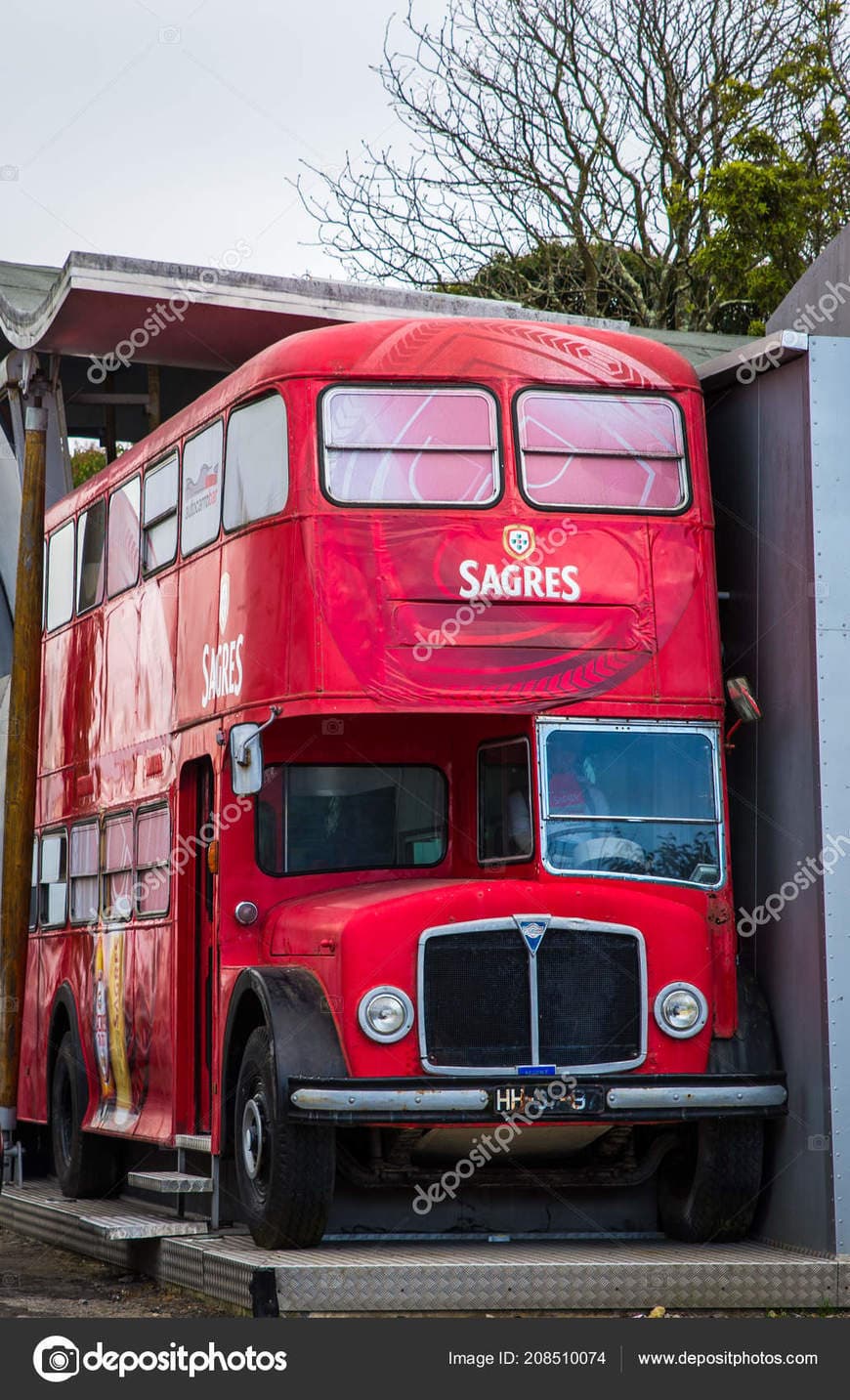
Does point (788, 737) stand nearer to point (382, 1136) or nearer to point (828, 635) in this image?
point (828, 635)

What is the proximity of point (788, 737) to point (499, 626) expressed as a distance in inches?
60.6

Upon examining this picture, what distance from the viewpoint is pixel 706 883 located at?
33.9 ft

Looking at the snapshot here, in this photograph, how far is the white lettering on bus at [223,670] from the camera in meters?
10.8

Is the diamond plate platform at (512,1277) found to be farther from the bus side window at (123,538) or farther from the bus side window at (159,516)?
the bus side window at (123,538)

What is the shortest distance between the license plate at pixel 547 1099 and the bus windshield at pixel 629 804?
3.61 ft

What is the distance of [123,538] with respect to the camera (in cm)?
1384

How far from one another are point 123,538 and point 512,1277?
6354mm

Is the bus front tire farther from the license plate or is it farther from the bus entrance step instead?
the bus entrance step

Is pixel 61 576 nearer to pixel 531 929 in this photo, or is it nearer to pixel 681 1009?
pixel 531 929

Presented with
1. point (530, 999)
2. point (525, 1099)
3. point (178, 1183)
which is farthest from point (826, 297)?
point (178, 1183)

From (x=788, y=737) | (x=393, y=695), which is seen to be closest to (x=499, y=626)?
(x=393, y=695)

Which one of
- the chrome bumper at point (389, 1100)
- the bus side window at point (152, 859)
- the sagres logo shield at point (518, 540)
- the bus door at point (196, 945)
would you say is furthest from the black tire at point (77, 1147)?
the sagres logo shield at point (518, 540)

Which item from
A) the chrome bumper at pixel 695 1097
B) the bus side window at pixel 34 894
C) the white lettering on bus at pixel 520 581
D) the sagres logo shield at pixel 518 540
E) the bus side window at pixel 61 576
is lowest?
the chrome bumper at pixel 695 1097

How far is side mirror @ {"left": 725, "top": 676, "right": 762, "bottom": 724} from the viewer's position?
1038 centimetres
